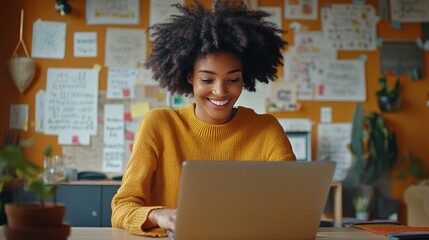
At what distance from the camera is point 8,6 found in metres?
3.78

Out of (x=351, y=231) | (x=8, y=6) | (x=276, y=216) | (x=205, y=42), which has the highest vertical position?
(x=8, y=6)

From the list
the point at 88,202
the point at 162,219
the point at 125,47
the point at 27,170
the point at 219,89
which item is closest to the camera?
the point at 27,170

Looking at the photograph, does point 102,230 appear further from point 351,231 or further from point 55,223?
point 351,231

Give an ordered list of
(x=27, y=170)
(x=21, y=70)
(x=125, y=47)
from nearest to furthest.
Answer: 1. (x=27, y=170)
2. (x=21, y=70)
3. (x=125, y=47)

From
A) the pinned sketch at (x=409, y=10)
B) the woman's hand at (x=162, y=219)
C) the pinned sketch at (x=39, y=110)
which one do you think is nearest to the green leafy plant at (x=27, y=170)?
the woman's hand at (x=162, y=219)

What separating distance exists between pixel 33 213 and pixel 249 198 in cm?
40

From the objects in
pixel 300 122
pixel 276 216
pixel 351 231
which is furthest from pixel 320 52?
pixel 276 216

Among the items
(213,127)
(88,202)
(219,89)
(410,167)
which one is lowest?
(88,202)

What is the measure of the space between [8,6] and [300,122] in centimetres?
212

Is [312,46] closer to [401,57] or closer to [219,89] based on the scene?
[401,57]

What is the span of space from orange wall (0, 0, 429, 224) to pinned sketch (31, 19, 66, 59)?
34 mm

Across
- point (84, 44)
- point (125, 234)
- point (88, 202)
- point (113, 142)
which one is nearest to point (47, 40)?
point (84, 44)

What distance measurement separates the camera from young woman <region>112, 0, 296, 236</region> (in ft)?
5.58

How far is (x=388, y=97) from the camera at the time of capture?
379 cm
